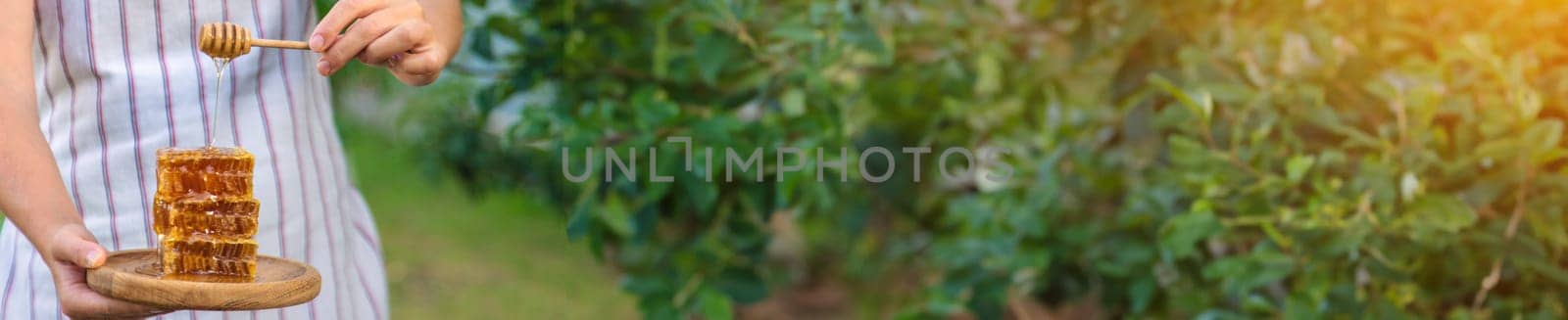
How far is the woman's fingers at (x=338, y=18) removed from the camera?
110 centimetres

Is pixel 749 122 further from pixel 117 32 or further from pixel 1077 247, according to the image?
pixel 117 32

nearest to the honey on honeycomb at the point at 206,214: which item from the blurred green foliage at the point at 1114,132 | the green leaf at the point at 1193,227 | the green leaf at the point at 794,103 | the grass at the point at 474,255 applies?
the blurred green foliage at the point at 1114,132

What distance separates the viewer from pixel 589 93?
89.0 inches

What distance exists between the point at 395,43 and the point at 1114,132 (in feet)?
5.63

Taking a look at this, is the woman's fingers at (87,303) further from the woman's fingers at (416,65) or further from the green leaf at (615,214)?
the green leaf at (615,214)

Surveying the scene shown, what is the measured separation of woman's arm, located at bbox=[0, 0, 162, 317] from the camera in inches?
40.4

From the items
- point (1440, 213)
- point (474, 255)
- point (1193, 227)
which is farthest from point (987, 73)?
point (474, 255)

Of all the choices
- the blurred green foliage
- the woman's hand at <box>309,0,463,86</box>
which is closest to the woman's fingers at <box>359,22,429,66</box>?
the woman's hand at <box>309,0,463,86</box>

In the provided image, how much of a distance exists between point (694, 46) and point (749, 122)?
139mm

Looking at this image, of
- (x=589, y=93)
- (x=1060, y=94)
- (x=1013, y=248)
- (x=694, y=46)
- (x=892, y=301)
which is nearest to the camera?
(x=694, y=46)

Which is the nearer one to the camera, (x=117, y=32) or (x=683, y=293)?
(x=117, y=32)

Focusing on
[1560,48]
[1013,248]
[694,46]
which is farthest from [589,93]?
[1560,48]

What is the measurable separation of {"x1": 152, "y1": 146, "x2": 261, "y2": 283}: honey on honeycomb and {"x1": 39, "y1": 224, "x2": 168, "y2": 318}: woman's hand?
6cm

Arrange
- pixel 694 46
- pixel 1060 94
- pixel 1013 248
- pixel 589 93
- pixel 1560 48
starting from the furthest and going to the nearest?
pixel 1060 94 < pixel 1013 248 < pixel 589 93 < pixel 694 46 < pixel 1560 48
